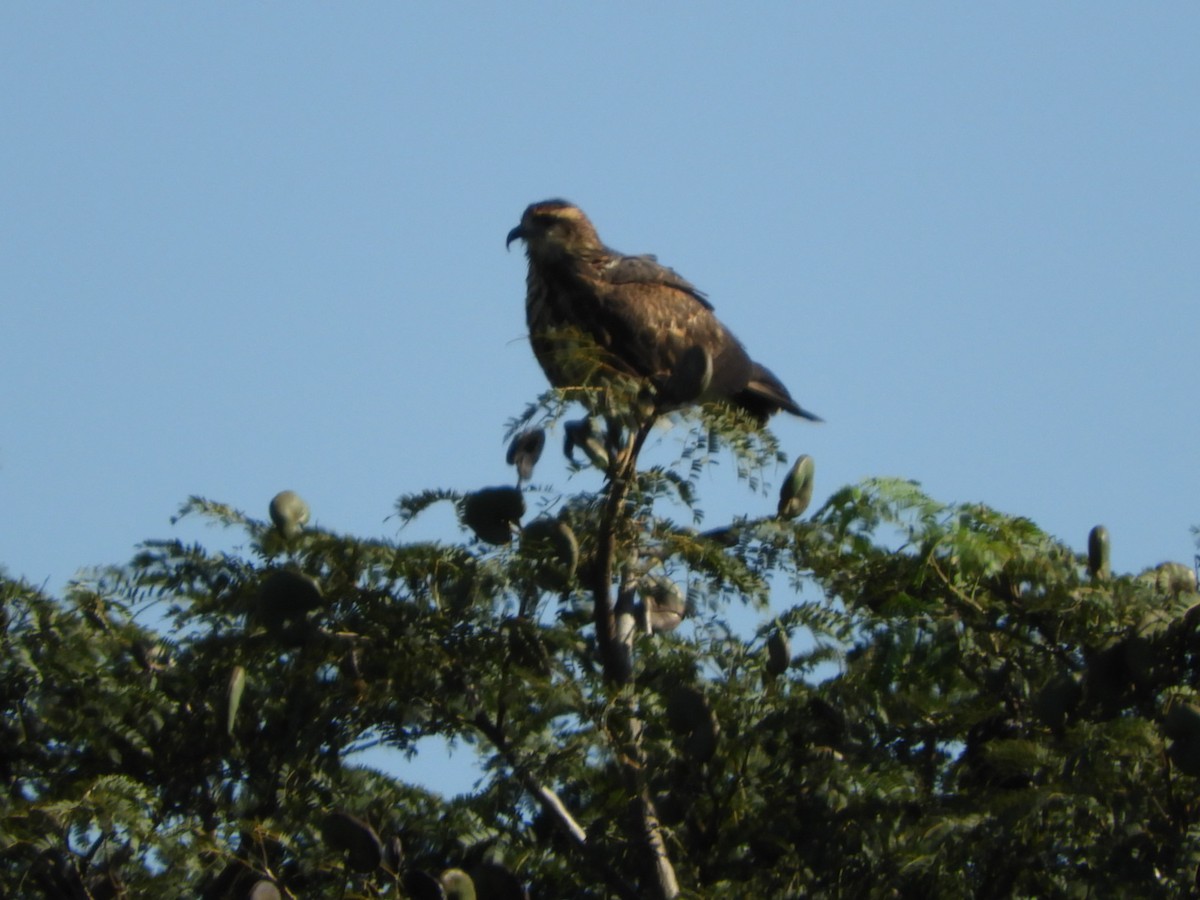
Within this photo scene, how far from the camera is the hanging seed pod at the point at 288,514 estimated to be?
168 inches

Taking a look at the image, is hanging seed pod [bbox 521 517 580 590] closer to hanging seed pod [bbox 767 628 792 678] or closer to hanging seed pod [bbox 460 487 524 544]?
hanging seed pod [bbox 460 487 524 544]

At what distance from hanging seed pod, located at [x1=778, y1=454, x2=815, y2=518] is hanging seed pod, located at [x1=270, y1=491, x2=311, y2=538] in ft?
3.89

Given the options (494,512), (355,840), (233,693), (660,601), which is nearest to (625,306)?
(660,601)

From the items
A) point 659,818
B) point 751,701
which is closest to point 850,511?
point 751,701

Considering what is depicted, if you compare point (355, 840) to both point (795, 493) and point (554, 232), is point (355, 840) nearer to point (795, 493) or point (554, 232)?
point (795, 493)

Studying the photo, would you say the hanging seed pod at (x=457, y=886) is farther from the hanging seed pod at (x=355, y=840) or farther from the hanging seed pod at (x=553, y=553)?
the hanging seed pod at (x=553, y=553)

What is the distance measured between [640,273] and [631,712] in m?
4.32

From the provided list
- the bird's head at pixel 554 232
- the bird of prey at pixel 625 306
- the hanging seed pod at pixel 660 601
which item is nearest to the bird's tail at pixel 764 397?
the bird of prey at pixel 625 306

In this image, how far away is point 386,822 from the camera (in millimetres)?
4438

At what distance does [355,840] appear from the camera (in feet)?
13.0

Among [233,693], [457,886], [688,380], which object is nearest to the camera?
[457,886]

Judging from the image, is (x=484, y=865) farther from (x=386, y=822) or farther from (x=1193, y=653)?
(x=1193, y=653)

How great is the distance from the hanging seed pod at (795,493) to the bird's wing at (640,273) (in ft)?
12.6

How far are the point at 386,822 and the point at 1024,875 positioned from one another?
1.54 m
